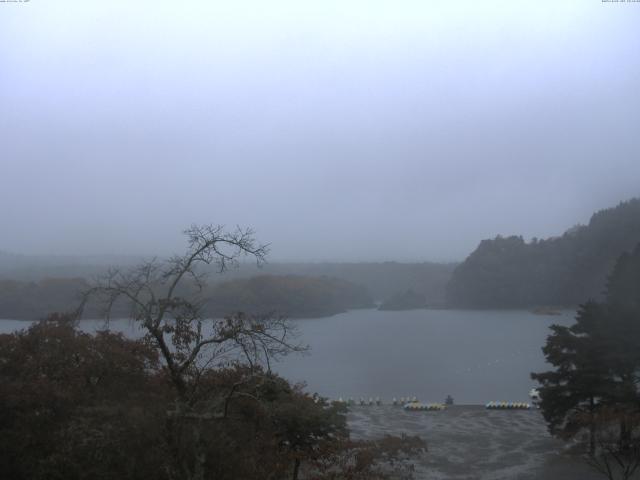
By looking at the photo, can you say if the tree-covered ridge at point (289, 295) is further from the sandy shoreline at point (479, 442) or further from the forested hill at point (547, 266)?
the forested hill at point (547, 266)

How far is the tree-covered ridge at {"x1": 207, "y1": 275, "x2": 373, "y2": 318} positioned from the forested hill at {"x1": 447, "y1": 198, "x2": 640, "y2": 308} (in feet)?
31.9

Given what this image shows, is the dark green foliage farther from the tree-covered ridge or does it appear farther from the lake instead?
the tree-covered ridge

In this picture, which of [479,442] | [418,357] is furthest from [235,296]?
[479,442]

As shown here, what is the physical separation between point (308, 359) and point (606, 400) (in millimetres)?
12852

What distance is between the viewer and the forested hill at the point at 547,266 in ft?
123

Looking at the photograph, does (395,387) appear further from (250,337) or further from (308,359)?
(250,337)

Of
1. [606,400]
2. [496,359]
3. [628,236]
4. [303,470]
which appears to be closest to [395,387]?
[496,359]

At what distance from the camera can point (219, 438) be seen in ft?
15.7

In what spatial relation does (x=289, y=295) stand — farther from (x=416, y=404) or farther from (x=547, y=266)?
(x=547, y=266)

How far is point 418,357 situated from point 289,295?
6.70m

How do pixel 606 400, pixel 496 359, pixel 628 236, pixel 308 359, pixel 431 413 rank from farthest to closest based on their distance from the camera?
pixel 628 236, pixel 496 359, pixel 308 359, pixel 431 413, pixel 606 400

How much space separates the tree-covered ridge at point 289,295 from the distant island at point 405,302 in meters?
2.43

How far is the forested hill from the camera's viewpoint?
37.4 metres


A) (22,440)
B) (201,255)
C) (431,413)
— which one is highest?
(201,255)
